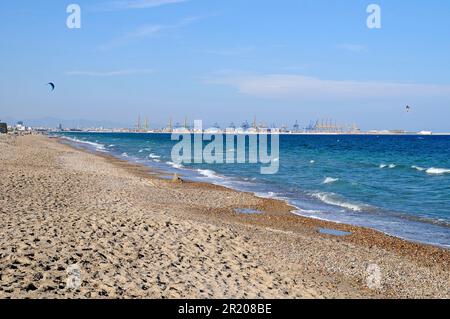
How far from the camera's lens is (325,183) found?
31.5m

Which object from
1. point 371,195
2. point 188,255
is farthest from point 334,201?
point 188,255

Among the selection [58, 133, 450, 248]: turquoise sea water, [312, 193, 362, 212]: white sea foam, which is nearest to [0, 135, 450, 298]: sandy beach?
[58, 133, 450, 248]: turquoise sea water

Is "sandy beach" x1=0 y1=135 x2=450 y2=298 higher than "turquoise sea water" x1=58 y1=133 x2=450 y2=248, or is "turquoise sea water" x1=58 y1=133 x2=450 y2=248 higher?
"sandy beach" x1=0 y1=135 x2=450 y2=298

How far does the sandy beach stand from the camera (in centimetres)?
799

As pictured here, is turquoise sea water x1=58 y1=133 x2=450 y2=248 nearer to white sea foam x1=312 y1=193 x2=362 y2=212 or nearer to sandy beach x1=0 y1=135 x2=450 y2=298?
white sea foam x1=312 y1=193 x2=362 y2=212

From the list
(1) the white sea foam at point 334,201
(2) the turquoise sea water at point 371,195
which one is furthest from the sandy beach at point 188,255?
(1) the white sea foam at point 334,201

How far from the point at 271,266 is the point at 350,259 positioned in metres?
2.54

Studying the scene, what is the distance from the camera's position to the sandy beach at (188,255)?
26.2ft

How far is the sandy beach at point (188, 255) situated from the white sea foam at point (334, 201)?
4.84m

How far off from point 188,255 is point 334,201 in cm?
1447

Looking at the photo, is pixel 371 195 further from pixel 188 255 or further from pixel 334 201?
pixel 188 255

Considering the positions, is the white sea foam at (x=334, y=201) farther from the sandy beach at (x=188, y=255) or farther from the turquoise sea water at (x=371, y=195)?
the sandy beach at (x=188, y=255)

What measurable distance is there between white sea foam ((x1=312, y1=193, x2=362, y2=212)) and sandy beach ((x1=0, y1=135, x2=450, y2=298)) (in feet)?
15.9
